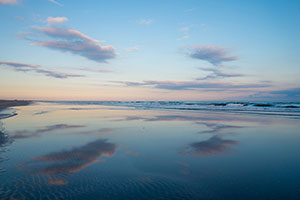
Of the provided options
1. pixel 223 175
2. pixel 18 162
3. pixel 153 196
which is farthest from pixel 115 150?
pixel 223 175

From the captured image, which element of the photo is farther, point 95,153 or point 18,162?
point 95,153

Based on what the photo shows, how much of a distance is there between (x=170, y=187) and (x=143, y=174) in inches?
33.4

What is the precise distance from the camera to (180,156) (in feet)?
18.8

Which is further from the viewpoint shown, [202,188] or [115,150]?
[115,150]

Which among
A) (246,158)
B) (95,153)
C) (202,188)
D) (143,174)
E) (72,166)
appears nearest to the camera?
(202,188)

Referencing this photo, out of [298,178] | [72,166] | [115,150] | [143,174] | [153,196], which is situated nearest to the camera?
[153,196]

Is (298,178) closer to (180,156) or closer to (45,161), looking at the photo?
(180,156)

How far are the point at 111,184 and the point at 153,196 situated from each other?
3.23 feet

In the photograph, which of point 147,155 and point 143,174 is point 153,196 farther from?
point 147,155

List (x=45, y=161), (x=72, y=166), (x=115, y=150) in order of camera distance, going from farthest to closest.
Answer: (x=115, y=150)
(x=45, y=161)
(x=72, y=166)

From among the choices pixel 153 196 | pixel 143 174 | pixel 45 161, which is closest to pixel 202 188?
pixel 153 196

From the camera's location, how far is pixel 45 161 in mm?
5137

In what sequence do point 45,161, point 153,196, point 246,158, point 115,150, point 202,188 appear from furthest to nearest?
1. point 115,150
2. point 246,158
3. point 45,161
4. point 202,188
5. point 153,196

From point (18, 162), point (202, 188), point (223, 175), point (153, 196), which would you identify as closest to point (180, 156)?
point (223, 175)
